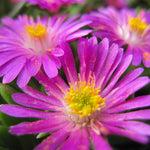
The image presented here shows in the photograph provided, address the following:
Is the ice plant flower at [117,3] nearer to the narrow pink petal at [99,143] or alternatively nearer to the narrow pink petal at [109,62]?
the narrow pink petal at [109,62]

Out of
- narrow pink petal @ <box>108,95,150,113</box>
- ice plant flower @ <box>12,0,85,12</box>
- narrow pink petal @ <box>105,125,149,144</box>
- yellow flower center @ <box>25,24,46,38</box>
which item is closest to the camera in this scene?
narrow pink petal @ <box>105,125,149,144</box>

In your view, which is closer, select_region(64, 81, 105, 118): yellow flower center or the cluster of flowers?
the cluster of flowers

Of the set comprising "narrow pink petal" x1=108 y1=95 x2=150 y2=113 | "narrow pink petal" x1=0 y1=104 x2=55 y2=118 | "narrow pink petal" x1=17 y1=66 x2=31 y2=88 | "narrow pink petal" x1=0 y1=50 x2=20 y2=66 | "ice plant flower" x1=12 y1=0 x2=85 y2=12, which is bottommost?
"narrow pink petal" x1=108 y1=95 x2=150 y2=113

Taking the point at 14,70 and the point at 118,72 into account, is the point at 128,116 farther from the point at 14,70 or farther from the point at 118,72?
the point at 14,70

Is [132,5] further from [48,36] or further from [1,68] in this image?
[1,68]

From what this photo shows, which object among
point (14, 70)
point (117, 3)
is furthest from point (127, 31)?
point (117, 3)

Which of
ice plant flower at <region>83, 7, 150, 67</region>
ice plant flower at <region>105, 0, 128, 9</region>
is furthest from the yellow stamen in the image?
ice plant flower at <region>105, 0, 128, 9</region>

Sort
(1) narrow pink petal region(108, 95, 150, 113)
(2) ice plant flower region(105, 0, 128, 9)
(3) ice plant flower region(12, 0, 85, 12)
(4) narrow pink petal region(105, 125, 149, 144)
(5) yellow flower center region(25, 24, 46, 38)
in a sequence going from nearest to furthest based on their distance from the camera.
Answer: (4) narrow pink petal region(105, 125, 149, 144) → (1) narrow pink petal region(108, 95, 150, 113) → (5) yellow flower center region(25, 24, 46, 38) → (3) ice plant flower region(12, 0, 85, 12) → (2) ice plant flower region(105, 0, 128, 9)

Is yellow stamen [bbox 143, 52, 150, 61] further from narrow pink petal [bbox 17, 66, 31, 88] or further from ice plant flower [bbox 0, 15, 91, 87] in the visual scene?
narrow pink petal [bbox 17, 66, 31, 88]

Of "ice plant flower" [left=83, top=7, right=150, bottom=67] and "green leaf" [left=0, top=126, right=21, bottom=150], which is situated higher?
"ice plant flower" [left=83, top=7, right=150, bottom=67]
